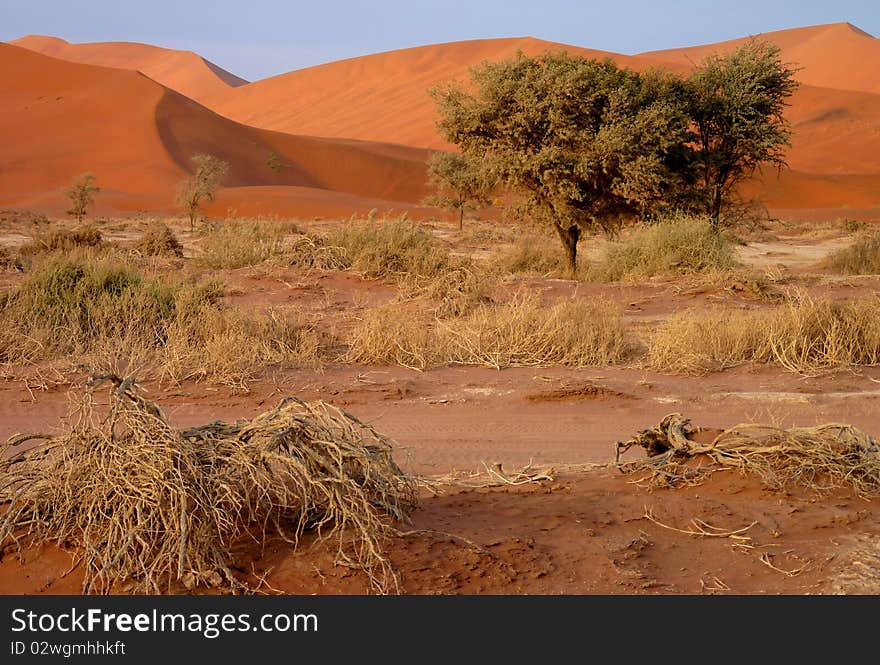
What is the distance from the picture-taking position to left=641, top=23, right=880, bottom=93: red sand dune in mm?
109188

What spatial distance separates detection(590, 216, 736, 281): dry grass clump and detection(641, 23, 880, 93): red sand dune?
291ft

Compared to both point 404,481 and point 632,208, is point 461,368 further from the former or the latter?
point 632,208

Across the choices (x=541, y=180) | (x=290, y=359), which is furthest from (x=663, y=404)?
(x=541, y=180)

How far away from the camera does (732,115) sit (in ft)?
66.3

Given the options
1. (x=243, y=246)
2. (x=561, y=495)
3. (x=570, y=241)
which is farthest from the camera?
(x=570, y=241)

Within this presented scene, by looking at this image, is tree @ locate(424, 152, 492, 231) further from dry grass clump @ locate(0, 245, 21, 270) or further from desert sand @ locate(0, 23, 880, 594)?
dry grass clump @ locate(0, 245, 21, 270)

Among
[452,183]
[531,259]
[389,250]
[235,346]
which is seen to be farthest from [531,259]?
[452,183]

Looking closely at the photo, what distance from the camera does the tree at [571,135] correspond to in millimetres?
18625

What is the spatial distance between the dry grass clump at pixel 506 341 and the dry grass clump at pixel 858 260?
41.5 ft

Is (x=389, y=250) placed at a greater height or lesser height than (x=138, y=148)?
lesser

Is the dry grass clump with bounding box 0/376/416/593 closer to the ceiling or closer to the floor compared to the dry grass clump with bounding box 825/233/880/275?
closer to the ceiling

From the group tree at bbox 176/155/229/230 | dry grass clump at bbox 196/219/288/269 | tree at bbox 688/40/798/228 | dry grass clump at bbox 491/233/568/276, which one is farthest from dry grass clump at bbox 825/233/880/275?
tree at bbox 176/155/229/230

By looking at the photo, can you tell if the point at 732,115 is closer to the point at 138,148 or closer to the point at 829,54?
the point at 138,148

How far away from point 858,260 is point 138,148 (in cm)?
5642
